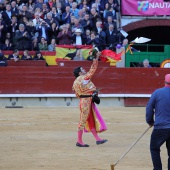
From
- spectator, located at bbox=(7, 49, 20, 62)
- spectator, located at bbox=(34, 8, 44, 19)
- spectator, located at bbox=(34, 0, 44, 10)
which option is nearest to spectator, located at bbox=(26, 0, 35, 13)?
spectator, located at bbox=(34, 0, 44, 10)

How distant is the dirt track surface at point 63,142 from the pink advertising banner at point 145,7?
4.64 metres

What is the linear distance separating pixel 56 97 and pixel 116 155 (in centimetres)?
844

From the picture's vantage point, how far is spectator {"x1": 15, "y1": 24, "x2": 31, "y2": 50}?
57.3ft

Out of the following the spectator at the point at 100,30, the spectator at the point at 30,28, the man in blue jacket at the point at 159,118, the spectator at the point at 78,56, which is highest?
the man in blue jacket at the point at 159,118

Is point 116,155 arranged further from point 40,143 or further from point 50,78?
point 50,78

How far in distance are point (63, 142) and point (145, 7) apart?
996cm

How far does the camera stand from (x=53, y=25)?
18.1 m

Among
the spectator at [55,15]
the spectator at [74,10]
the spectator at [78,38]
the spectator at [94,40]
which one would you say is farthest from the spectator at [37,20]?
the spectator at [94,40]

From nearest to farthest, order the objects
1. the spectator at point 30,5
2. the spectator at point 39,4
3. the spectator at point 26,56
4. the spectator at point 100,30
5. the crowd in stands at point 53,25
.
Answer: the spectator at point 26,56, the crowd in stands at point 53,25, the spectator at point 100,30, the spectator at point 30,5, the spectator at point 39,4

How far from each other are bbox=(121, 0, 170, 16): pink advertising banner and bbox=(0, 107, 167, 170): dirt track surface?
4637 mm

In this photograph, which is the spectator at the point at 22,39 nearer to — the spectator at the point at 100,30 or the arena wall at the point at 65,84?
the arena wall at the point at 65,84

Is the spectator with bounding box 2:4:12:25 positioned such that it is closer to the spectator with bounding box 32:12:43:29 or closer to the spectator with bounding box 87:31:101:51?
the spectator with bounding box 32:12:43:29

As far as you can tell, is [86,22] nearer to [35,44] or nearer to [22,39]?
[35,44]

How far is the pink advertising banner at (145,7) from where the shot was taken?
20.1m
